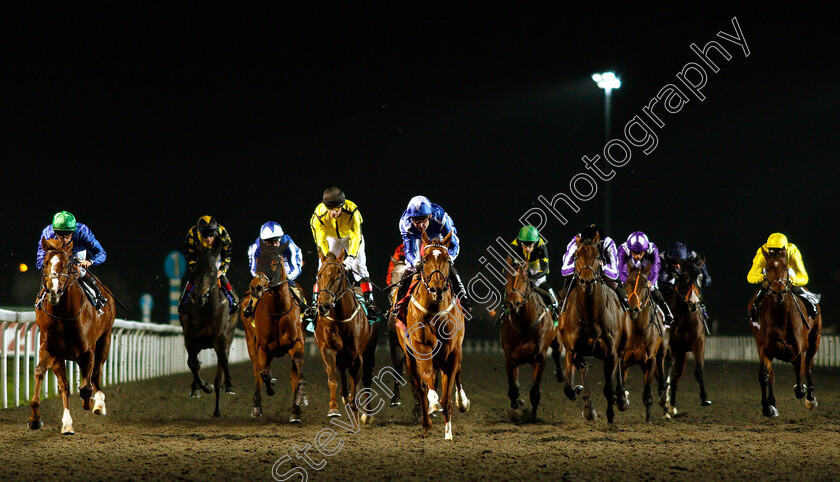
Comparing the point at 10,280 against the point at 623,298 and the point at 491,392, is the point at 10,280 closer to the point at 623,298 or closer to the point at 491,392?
the point at 491,392

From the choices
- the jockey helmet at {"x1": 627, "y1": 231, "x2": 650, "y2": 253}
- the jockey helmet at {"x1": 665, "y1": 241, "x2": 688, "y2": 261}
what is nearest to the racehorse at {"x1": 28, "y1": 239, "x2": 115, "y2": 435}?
the jockey helmet at {"x1": 627, "y1": 231, "x2": 650, "y2": 253}

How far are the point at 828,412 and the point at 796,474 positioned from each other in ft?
18.9

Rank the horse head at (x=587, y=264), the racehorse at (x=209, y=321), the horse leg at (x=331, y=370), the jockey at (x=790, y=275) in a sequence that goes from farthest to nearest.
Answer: the racehorse at (x=209, y=321) < the jockey at (x=790, y=275) < the horse head at (x=587, y=264) < the horse leg at (x=331, y=370)

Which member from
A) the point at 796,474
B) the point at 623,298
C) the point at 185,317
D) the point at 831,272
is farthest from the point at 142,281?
the point at 796,474

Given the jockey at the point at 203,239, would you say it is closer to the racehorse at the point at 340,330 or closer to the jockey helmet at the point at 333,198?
the jockey helmet at the point at 333,198

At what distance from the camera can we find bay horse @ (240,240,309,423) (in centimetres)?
1058

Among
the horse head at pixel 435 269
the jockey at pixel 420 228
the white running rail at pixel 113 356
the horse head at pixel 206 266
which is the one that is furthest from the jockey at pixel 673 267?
the white running rail at pixel 113 356

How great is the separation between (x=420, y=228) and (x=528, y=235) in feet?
6.68

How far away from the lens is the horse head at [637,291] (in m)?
11.3

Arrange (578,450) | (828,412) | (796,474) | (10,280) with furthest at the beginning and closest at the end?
(10,280), (828,412), (578,450), (796,474)

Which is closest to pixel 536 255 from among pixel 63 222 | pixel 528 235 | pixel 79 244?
pixel 528 235

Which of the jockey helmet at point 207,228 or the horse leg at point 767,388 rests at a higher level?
the jockey helmet at point 207,228

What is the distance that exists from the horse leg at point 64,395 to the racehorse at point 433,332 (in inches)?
127

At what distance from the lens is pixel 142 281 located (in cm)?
4272
